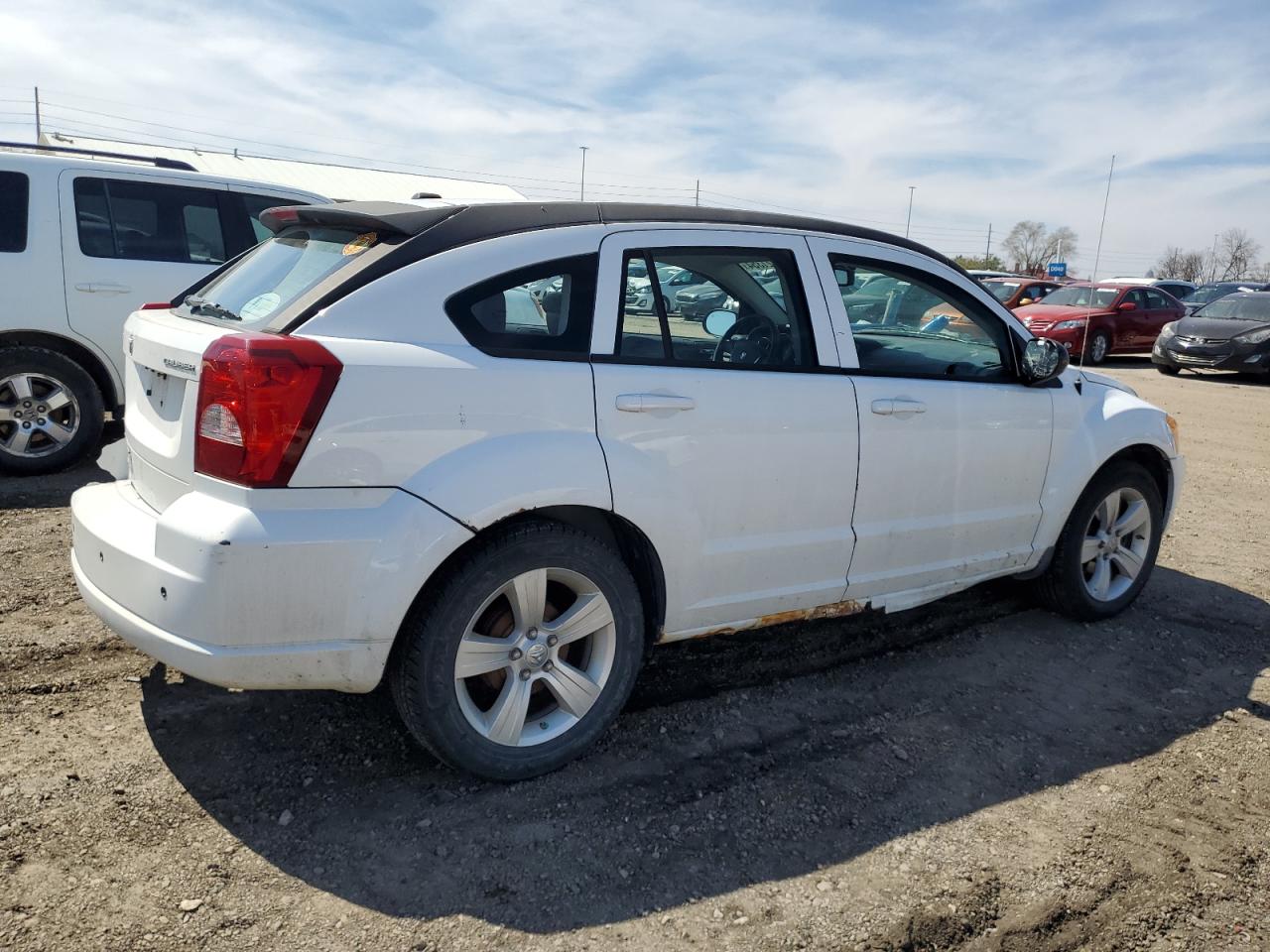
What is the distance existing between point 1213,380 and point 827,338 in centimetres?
1671

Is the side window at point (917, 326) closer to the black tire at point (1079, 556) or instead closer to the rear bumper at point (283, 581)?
the black tire at point (1079, 556)

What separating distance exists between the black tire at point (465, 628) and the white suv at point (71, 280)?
4.52 m

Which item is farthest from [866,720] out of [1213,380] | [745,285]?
[1213,380]

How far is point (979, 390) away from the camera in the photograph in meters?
4.19

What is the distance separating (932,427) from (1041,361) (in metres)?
0.75

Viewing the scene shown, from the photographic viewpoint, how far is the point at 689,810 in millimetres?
3139

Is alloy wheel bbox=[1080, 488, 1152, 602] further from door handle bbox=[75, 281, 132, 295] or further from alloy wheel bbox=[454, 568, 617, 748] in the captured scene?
door handle bbox=[75, 281, 132, 295]

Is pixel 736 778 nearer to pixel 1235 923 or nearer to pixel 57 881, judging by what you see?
pixel 1235 923

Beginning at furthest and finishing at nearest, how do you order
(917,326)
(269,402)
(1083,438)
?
(1083,438), (917,326), (269,402)

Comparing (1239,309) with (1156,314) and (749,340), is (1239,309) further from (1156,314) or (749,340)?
(749,340)

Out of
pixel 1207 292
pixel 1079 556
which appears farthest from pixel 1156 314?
pixel 1079 556

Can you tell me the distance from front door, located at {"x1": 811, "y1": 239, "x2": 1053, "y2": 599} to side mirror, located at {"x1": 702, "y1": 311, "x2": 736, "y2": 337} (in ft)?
1.37

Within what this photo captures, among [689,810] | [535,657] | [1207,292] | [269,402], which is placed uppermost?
[1207,292]

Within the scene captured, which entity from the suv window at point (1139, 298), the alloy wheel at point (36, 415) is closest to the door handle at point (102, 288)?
the alloy wheel at point (36, 415)
